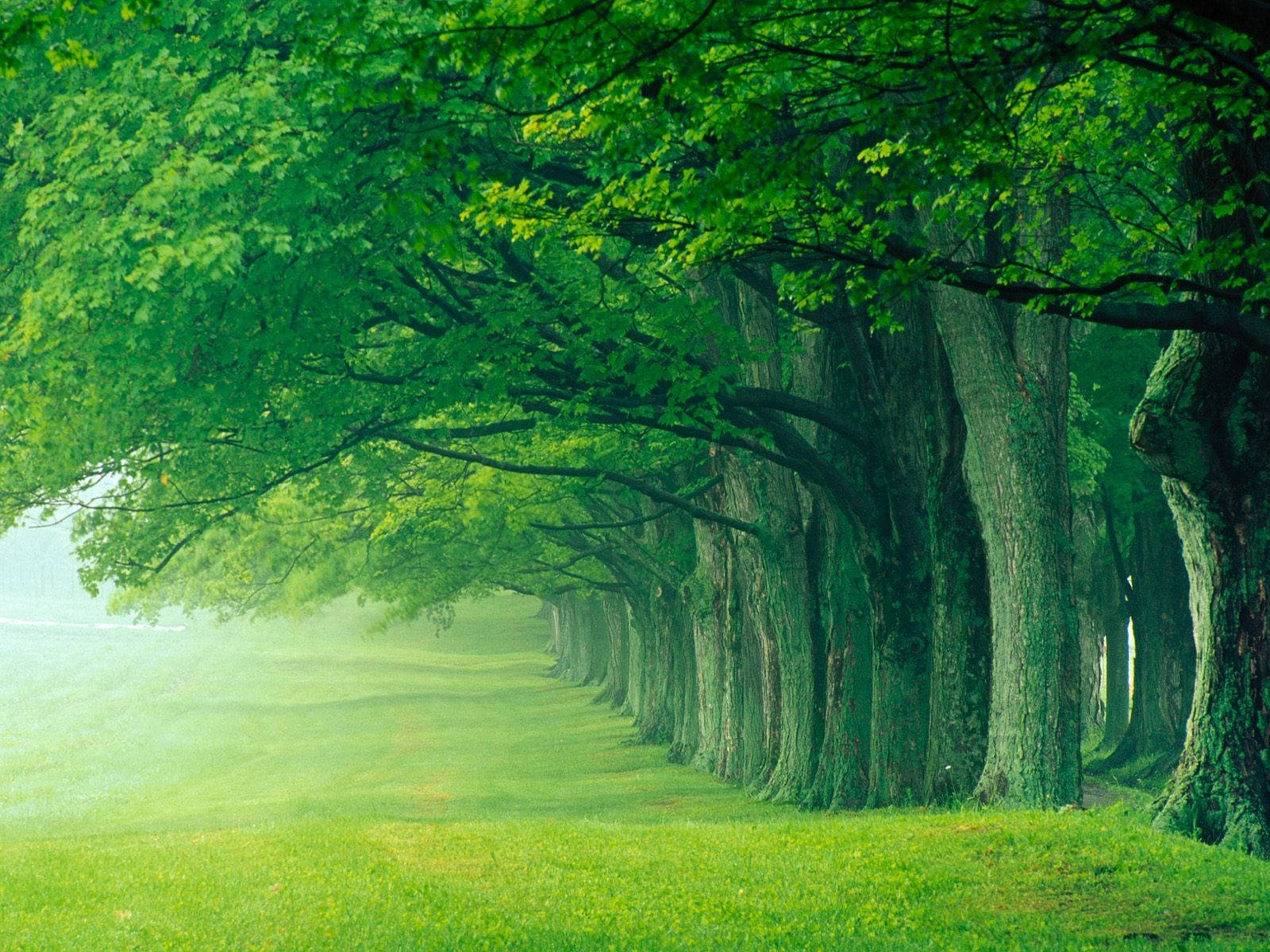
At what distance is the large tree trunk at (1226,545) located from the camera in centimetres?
1188

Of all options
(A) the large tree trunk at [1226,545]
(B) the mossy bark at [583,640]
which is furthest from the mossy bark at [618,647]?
(A) the large tree trunk at [1226,545]

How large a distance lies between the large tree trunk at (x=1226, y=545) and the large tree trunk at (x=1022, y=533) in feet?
6.16

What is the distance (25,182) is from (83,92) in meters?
1.99

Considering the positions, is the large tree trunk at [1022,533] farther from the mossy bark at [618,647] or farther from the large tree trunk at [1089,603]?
the mossy bark at [618,647]

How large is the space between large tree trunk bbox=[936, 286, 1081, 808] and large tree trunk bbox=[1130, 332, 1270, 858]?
1.88 m

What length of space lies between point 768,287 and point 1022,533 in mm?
5339

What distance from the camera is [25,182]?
15.2 metres

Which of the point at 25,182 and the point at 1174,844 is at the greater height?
the point at 25,182

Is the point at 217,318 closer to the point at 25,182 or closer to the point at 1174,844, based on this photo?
the point at 25,182

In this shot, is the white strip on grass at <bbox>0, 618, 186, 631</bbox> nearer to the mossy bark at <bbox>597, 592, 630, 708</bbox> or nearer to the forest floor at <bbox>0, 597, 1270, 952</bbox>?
the mossy bark at <bbox>597, 592, 630, 708</bbox>

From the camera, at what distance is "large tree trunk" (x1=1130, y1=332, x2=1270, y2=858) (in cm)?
1188

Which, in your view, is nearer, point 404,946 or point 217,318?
point 404,946

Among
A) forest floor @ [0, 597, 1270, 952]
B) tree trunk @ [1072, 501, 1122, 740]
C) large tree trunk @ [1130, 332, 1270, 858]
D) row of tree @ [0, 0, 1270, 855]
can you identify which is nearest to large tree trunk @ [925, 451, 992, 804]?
row of tree @ [0, 0, 1270, 855]

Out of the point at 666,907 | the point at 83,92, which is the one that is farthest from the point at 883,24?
the point at 83,92
